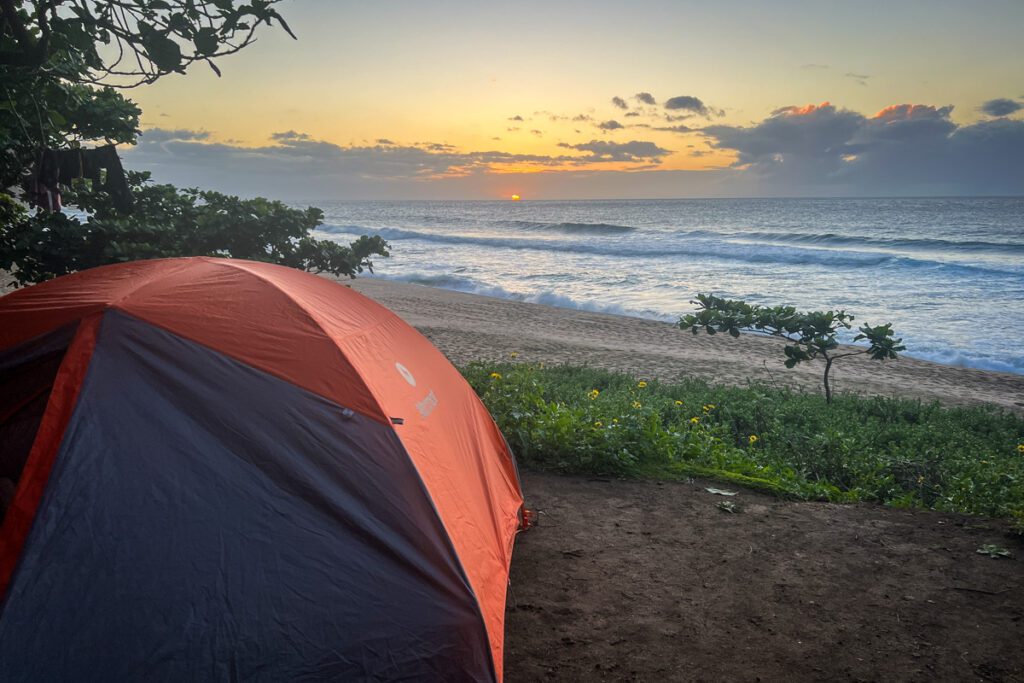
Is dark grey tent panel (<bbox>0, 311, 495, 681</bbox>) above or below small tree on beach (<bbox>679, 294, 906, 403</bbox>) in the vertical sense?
above

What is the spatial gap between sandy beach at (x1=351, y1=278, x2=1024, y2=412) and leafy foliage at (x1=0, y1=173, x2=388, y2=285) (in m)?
5.70

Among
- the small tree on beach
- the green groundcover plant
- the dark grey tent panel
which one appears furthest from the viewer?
the small tree on beach

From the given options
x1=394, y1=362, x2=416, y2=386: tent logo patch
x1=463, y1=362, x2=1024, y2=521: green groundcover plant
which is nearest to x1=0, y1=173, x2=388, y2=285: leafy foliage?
x1=463, y1=362, x2=1024, y2=521: green groundcover plant

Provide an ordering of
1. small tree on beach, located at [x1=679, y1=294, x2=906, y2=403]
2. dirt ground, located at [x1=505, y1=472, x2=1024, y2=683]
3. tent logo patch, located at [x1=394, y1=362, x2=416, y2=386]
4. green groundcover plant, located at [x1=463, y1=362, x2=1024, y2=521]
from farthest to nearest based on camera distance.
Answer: small tree on beach, located at [x1=679, y1=294, x2=906, y2=403] → green groundcover plant, located at [x1=463, y1=362, x2=1024, y2=521] → tent logo patch, located at [x1=394, y1=362, x2=416, y2=386] → dirt ground, located at [x1=505, y1=472, x2=1024, y2=683]

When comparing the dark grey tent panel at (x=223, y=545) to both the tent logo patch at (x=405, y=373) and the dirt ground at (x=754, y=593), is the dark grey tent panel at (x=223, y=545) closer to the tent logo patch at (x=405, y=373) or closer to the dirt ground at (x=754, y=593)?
the tent logo patch at (x=405, y=373)

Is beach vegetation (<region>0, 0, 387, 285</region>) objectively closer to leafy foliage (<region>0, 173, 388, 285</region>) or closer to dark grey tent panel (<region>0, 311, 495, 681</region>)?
leafy foliage (<region>0, 173, 388, 285</region>)

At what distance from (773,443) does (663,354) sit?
7430 mm

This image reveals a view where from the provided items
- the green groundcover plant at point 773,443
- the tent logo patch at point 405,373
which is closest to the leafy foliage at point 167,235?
the green groundcover plant at point 773,443

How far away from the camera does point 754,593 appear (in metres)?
4.04

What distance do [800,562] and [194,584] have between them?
3416mm

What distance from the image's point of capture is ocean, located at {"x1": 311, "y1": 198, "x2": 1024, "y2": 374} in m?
19.7

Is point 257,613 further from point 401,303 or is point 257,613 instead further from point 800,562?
point 401,303

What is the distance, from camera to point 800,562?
14.5 feet

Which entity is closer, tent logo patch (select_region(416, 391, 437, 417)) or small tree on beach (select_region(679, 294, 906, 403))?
tent logo patch (select_region(416, 391, 437, 417))
